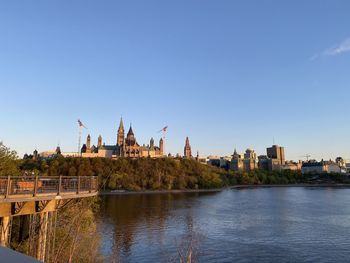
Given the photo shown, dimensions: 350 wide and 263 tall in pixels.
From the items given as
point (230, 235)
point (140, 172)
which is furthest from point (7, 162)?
point (140, 172)

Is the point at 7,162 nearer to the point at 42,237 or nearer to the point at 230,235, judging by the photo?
the point at 42,237

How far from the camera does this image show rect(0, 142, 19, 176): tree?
30.2 metres

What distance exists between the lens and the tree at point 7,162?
30248 mm

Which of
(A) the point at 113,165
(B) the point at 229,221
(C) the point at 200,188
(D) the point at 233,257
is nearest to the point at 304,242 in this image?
(D) the point at 233,257

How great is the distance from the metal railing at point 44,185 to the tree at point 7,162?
1099cm

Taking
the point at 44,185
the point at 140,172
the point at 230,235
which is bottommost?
the point at 230,235

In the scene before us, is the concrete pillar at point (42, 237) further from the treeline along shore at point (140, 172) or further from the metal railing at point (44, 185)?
the treeline along shore at point (140, 172)

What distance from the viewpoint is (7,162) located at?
105 ft

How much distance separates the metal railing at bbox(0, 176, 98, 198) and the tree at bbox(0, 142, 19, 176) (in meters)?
11.0

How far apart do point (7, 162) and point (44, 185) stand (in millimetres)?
14707

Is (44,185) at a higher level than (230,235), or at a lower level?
higher

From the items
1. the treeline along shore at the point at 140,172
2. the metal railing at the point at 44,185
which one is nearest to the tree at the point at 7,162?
the metal railing at the point at 44,185

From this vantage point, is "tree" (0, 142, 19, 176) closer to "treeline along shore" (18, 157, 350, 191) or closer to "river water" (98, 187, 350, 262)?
"river water" (98, 187, 350, 262)

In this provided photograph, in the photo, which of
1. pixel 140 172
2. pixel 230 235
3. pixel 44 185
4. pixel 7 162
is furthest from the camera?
pixel 140 172
